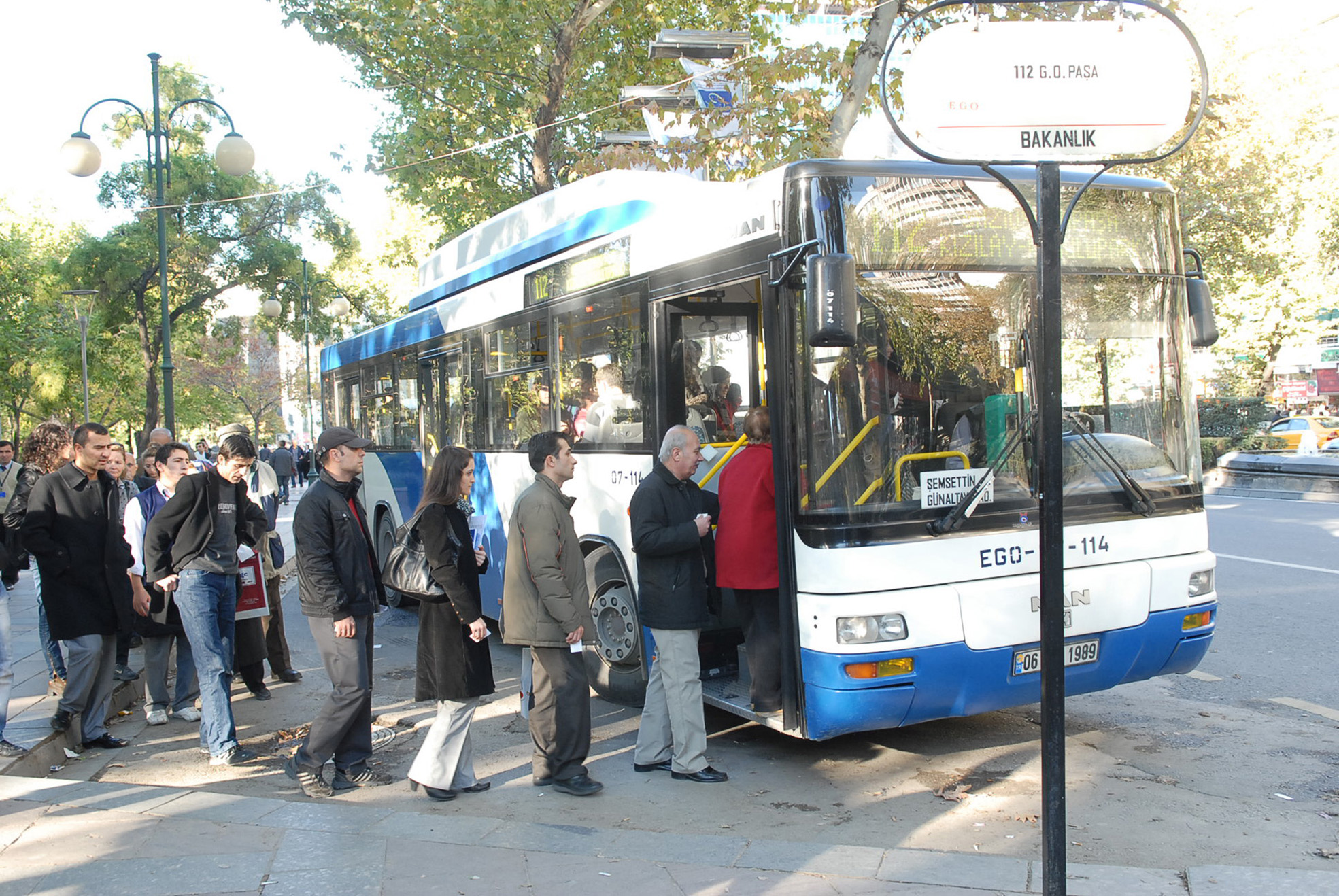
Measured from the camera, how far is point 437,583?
5613 mm

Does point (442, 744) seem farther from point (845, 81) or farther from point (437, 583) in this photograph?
point (845, 81)

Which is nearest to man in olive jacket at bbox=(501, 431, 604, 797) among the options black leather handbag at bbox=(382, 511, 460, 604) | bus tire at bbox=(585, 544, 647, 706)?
black leather handbag at bbox=(382, 511, 460, 604)

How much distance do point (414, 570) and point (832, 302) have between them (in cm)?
244

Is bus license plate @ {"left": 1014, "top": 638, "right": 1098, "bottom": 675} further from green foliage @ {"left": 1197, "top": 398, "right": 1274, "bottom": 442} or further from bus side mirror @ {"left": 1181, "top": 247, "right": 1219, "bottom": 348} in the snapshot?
green foliage @ {"left": 1197, "top": 398, "right": 1274, "bottom": 442}

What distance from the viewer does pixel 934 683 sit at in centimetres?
543

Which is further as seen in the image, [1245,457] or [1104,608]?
[1245,457]

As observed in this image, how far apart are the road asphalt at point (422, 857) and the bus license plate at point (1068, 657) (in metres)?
1.18

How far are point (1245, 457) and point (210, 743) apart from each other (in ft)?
80.4

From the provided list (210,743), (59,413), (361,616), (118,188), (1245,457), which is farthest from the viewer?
(59,413)

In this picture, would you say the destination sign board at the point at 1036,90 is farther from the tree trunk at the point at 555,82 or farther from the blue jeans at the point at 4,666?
the tree trunk at the point at 555,82

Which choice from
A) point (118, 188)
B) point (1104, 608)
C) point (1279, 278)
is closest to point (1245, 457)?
point (1279, 278)

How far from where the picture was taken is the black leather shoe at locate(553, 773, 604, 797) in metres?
5.77

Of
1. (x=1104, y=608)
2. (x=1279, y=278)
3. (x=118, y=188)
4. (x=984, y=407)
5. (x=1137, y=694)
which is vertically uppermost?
(x=118, y=188)

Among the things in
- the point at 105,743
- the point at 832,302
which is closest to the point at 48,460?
the point at 105,743
